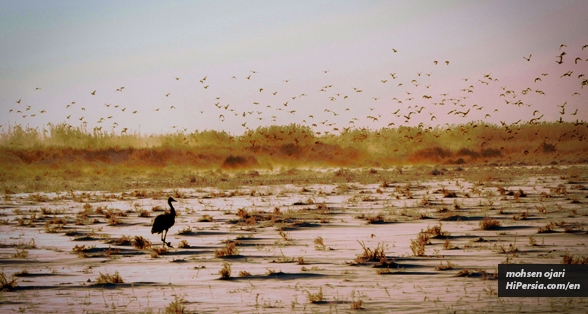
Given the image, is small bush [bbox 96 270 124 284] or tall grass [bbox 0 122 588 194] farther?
tall grass [bbox 0 122 588 194]

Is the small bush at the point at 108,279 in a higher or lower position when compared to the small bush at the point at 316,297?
lower

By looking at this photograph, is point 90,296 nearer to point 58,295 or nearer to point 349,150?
point 58,295

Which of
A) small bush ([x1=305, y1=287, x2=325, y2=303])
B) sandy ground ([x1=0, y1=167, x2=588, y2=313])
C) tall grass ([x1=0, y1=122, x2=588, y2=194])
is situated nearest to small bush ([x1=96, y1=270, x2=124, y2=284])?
sandy ground ([x1=0, y1=167, x2=588, y2=313])

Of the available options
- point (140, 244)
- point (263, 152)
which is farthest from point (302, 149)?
point (140, 244)

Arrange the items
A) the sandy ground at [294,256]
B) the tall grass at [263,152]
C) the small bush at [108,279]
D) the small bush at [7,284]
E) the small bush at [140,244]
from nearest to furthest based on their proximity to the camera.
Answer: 1. the sandy ground at [294,256]
2. the small bush at [7,284]
3. the small bush at [108,279]
4. the small bush at [140,244]
5. the tall grass at [263,152]

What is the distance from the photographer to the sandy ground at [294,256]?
31.0 feet

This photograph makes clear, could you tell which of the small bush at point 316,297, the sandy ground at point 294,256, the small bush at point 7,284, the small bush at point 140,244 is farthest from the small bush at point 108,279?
the small bush at point 140,244

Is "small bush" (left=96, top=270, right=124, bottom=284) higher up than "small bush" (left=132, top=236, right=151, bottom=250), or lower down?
lower down

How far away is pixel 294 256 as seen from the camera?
1319 centimetres

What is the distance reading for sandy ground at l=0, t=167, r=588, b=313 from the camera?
31.0ft

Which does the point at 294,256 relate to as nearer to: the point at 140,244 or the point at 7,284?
the point at 140,244

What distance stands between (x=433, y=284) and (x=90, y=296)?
512cm

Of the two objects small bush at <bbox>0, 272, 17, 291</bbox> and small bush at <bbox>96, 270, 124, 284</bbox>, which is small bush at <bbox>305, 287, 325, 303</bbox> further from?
small bush at <bbox>0, 272, 17, 291</bbox>

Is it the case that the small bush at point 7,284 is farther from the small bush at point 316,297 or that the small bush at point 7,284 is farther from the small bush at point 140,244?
the small bush at point 316,297
